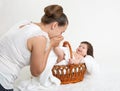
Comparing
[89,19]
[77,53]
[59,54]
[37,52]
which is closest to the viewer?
[37,52]

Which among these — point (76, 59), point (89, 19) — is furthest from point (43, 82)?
point (89, 19)

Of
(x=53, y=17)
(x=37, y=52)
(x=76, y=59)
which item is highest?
(x=53, y=17)

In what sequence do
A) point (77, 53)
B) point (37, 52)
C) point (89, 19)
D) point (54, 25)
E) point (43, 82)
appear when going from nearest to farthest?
point (37, 52) → point (54, 25) → point (43, 82) → point (77, 53) → point (89, 19)

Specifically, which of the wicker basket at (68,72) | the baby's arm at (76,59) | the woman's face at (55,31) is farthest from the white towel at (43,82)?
the woman's face at (55,31)

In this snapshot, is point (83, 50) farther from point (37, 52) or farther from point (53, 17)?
point (37, 52)

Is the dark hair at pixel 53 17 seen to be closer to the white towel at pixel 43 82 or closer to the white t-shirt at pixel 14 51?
the white t-shirt at pixel 14 51

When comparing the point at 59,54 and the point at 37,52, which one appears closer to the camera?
the point at 37,52

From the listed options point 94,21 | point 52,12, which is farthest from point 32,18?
point 52,12

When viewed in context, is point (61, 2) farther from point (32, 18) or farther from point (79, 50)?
point (79, 50)

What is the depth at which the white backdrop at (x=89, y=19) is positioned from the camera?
279 cm

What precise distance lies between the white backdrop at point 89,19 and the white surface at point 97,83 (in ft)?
1.90

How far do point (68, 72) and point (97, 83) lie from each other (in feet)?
0.68

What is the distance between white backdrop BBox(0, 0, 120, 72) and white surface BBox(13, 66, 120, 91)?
0.58 m

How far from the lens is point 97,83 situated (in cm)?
199
